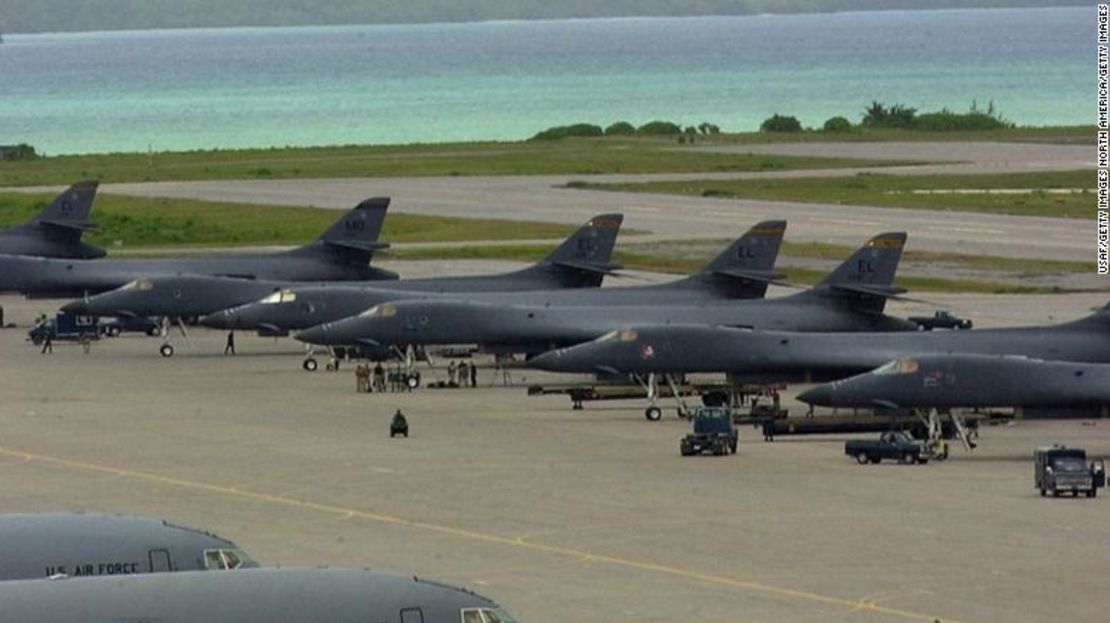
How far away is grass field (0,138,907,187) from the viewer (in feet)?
570

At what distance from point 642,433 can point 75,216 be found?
49.8 meters

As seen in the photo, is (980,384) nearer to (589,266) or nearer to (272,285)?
(589,266)

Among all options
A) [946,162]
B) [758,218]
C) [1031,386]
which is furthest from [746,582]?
[946,162]

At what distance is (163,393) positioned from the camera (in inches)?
3300

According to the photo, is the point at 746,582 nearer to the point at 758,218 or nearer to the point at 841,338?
→ the point at 841,338

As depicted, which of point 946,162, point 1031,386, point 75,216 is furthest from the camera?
point 946,162

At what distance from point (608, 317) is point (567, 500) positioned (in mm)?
25345

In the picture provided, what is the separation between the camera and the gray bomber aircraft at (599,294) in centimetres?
9131

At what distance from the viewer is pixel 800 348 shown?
7544 cm

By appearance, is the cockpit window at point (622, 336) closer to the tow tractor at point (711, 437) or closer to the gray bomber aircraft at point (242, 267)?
the tow tractor at point (711, 437)

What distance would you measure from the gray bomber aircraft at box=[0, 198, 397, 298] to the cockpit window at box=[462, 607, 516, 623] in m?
68.8

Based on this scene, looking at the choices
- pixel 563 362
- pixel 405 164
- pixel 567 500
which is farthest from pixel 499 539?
pixel 405 164

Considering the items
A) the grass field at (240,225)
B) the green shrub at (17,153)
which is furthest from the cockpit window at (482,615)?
the green shrub at (17,153)

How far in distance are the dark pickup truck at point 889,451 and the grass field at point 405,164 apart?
104 meters
